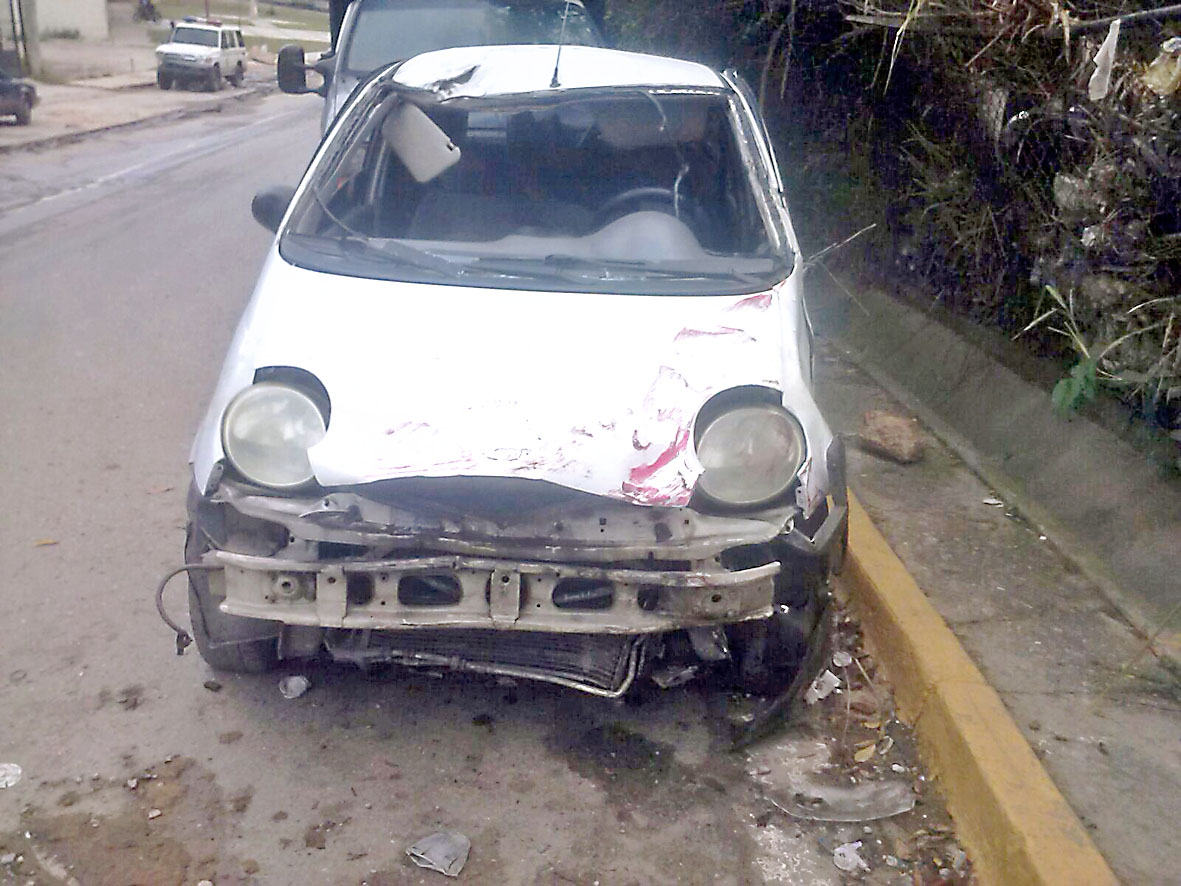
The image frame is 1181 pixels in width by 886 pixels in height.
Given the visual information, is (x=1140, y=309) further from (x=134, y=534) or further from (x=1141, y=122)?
(x=134, y=534)

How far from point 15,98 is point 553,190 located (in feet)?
56.8

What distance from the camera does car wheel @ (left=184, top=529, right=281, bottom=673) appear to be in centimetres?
302

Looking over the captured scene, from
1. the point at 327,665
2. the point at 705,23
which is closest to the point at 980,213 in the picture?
the point at 327,665

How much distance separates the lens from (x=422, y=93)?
406 centimetres

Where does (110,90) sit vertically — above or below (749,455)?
below

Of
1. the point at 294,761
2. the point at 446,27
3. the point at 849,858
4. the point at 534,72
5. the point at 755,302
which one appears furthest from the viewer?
the point at 446,27

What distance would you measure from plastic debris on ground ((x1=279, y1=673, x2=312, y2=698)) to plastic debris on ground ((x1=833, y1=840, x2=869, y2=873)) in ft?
5.13

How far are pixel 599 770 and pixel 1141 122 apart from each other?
2.59 meters

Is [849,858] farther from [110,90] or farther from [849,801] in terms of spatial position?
[110,90]

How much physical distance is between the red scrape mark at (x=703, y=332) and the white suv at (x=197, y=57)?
2844 cm

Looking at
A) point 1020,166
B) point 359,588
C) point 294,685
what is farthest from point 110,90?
point 359,588

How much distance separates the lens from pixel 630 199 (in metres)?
4.25

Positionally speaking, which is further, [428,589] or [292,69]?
[292,69]

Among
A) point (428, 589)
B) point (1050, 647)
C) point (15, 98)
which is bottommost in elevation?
point (15, 98)
